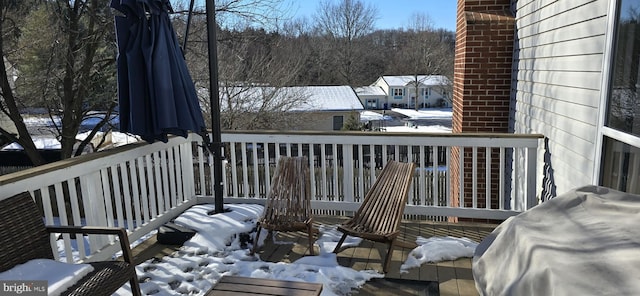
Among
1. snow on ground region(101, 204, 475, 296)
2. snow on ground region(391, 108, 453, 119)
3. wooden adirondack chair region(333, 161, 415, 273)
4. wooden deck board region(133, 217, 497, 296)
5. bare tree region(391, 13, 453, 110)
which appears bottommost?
snow on ground region(391, 108, 453, 119)

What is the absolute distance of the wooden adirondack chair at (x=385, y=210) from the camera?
3.36 metres

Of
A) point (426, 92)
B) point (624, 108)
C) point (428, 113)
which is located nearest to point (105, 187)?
point (624, 108)

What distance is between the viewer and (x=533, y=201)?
13.5 feet

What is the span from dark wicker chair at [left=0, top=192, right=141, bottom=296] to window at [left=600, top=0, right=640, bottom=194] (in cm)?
290

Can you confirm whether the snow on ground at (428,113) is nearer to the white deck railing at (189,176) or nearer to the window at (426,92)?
the window at (426,92)

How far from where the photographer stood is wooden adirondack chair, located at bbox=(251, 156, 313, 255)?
11.7 feet

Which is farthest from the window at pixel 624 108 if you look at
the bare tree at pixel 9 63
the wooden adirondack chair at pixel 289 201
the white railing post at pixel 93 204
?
the bare tree at pixel 9 63

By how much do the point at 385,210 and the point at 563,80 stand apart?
1.75m

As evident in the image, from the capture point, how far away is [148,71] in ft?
10.9

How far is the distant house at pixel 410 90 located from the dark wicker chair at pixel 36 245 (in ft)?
120

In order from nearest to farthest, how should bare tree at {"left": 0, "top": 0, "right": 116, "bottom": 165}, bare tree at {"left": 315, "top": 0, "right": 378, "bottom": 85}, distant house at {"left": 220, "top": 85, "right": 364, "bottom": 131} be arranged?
1. bare tree at {"left": 0, "top": 0, "right": 116, "bottom": 165}
2. distant house at {"left": 220, "top": 85, "right": 364, "bottom": 131}
3. bare tree at {"left": 315, "top": 0, "right": 378, "bottom": 85}

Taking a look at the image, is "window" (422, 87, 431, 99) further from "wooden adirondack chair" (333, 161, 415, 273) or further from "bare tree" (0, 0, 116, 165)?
"wooden adirondack chair" (333, 161, 415, 273)

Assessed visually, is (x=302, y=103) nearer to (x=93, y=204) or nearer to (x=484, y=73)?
(x=484, y=73)

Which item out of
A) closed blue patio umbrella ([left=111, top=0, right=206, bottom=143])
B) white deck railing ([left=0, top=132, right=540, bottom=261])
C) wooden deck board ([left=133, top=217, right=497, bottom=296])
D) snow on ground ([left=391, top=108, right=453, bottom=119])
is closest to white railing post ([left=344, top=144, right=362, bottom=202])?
white deck railing ([left=0, top=132, right=540, bottom=261])
